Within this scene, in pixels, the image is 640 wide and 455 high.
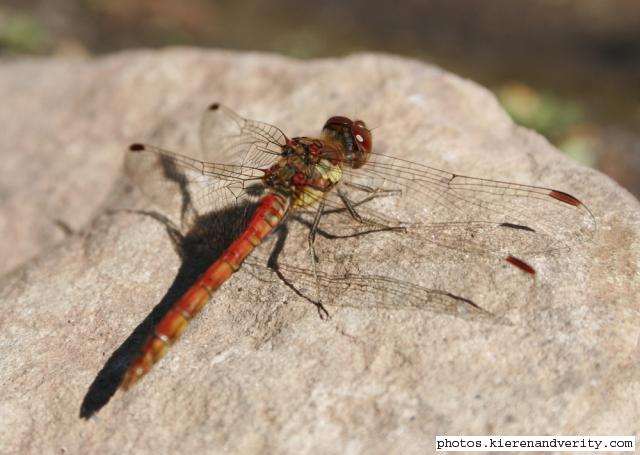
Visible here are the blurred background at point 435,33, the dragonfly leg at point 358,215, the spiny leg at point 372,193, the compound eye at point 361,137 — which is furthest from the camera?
the blurred background at point 435,33

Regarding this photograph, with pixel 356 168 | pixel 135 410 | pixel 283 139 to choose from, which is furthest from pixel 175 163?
pixel 135 410

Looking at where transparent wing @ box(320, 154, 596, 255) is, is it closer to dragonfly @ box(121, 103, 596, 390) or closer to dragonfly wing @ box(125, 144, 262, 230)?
dragonfly @ box(121, 103, 596, 390)

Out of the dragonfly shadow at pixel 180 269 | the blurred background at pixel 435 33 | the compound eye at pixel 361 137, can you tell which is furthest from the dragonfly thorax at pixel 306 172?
the blurred background at pixel 435 33

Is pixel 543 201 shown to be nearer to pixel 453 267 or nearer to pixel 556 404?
pixel 453 267

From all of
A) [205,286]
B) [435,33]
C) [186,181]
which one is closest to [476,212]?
[205,286]

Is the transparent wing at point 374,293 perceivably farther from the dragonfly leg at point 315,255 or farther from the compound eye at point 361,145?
the compound eye at point 361,145

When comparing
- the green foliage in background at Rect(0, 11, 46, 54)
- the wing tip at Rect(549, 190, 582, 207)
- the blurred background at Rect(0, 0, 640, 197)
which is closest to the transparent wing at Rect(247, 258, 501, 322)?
the wing tip at Rect(549, 190, 582, 207)
